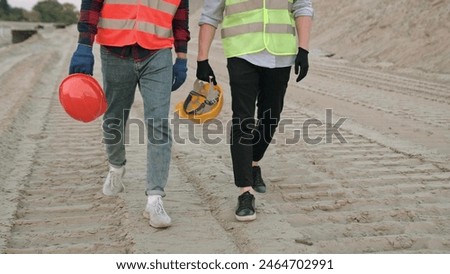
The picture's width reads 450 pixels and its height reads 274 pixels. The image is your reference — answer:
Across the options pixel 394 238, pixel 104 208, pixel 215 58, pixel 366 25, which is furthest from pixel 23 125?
pixel 366 25

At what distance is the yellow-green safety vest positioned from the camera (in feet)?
12.3

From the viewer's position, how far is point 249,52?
373cm

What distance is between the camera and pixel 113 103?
3.87 meters

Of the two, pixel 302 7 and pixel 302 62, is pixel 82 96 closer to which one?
pixel 302 62

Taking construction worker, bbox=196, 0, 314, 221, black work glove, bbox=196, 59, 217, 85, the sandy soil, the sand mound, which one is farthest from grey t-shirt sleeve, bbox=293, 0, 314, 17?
the sand mound

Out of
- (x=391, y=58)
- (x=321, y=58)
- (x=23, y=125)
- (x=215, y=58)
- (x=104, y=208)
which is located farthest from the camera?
(x=215, y=58)

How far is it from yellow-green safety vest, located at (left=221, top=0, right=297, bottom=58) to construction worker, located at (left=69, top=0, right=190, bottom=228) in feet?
1.06

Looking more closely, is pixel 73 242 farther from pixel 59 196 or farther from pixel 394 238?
pixel 394 238

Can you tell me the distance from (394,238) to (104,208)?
2029mm

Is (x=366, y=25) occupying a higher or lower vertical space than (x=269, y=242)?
higher

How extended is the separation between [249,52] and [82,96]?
1.15m

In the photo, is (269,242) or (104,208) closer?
(269,242)

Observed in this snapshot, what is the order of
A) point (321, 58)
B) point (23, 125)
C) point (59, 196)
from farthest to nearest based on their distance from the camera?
point (321, 58), point (23, 125), point (59, 196)

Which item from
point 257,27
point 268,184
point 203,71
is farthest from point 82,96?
point 268,184
